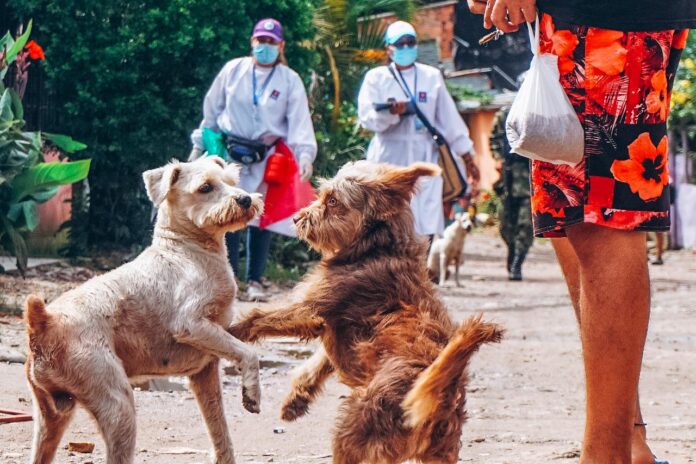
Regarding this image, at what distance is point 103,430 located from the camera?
4.36 m

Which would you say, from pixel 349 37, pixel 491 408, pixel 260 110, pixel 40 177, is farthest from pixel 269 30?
pixel 349 37

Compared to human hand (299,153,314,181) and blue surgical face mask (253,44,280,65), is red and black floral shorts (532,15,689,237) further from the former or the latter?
blue surgical face mask (253,44,280,65)

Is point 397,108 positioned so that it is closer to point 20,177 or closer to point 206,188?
point 20,177

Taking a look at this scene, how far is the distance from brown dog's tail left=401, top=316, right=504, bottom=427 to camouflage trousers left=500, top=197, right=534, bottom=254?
40.3 ft

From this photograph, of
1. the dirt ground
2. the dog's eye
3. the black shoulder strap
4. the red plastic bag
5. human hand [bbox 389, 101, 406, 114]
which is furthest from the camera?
the black shoulder strap

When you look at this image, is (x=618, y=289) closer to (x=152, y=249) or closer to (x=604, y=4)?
(x=604, y=4)

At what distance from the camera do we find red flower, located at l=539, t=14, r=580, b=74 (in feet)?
13.0

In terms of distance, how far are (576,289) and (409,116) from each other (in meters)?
7.15

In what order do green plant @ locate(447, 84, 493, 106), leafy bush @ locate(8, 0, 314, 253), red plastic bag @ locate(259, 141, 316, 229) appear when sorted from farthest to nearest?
green plant @ locate(447, 84, 493, 106) < leafy bush @ locate(8, 0, 314, 253) < red plastic bag @ locate(259, 141, 316, 229)

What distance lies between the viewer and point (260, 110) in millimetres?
10695

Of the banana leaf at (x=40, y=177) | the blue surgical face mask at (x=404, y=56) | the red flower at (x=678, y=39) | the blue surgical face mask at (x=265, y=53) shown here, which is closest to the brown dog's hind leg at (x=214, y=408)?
the red flower at (x=678, y=39)

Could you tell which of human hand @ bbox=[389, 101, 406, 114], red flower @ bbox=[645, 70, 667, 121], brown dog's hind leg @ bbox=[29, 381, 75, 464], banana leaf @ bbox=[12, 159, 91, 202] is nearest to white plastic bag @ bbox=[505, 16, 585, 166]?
red flower @ bbox=[645, 70, 667, 121]

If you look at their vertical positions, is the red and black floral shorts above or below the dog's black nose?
above

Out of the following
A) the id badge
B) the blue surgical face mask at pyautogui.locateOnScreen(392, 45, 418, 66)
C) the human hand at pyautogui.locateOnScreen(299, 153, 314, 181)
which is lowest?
the human hand at pyautogui.locateOnScreen(299, 153, 314, 181)
